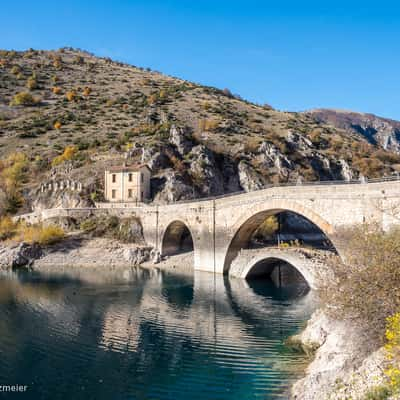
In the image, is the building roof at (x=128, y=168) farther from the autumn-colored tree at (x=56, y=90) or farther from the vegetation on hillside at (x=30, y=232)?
the autumn-colored tree at (x=56, y=90)

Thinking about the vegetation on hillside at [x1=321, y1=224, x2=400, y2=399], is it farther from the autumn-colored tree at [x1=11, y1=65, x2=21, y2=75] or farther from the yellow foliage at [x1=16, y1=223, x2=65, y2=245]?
the autumn-colored tree at [x1=11, y1=65, x2=21, y2=75]

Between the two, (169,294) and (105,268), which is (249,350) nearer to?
(169,294)

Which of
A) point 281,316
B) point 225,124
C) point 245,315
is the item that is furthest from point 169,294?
point 225,124

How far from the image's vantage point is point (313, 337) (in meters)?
16.2

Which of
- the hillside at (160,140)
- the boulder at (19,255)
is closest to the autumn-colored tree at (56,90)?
the hillside at (160,140)

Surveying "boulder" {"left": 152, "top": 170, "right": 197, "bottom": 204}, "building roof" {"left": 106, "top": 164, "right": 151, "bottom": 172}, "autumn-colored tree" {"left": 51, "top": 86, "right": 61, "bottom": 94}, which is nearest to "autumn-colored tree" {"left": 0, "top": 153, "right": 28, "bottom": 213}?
"building roof" {"left": 106, "top": 164, "right": 151, "bottom": 172}

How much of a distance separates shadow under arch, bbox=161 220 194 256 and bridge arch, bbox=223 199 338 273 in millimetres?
10782

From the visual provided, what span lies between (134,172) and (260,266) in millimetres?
30094

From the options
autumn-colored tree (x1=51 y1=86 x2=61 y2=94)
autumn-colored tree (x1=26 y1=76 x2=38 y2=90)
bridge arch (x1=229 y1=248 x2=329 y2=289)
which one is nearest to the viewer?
bridge arch (x1=229 y1=248 x2=329 y2=289)

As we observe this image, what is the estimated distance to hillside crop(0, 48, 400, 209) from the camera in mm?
64188

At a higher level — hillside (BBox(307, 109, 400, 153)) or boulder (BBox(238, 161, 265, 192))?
hillside (BBox(307, 109, 400, 153))

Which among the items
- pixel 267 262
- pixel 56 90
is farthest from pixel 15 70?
pixel 267 262

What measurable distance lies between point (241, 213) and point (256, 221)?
1.62 m

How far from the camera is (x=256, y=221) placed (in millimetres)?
34562
